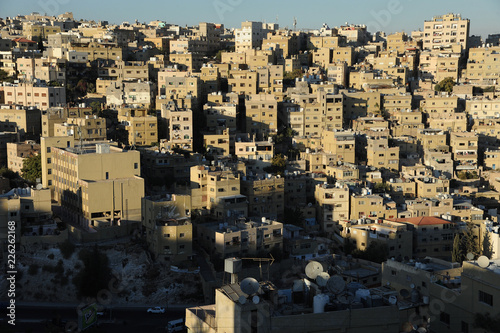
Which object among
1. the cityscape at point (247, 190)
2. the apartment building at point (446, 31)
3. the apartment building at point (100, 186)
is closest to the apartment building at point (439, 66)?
the cityscape at point (247, 190)

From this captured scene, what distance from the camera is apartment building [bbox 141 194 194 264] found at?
60.1ft

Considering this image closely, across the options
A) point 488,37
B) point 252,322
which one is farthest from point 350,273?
point 488,37

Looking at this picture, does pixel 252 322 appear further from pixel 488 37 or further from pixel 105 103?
pixel 488 37

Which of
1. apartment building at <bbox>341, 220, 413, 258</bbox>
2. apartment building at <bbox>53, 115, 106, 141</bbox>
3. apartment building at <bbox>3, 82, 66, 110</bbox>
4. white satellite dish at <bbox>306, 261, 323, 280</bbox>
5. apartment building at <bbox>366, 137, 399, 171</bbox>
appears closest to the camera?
white satellite dish at <bbox>306, 261, 323, 280</bbox>

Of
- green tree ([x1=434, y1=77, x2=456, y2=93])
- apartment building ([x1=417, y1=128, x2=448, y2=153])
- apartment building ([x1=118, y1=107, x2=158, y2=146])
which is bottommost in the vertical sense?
apartment building ([x1=417, y1=128, x2=448, y2=153])

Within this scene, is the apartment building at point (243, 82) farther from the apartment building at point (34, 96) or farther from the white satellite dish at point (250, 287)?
the white satellite dish at point (250, 287)

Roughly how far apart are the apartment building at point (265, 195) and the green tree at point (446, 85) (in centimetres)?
1481

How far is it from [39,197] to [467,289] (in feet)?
37.6

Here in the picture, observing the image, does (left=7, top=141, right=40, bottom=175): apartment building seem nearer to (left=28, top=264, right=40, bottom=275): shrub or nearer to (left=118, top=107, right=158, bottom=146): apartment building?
(left=118, top=107, right=158, bottom=146): apartment building

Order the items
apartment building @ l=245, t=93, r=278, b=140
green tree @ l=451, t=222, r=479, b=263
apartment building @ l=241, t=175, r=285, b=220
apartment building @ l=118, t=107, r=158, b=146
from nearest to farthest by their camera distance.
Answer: green tree @ l=451, t=222, r=479, b=263 → apartment building @ l=241, t=175, r=285, b=220 → apartment building @ l=118, t=107, r=158, b=146 → apartment building @ l=245, t=93, r=278, b=140

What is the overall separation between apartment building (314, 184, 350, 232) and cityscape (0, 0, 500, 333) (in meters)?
0.04

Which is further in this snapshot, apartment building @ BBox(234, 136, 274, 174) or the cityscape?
apartment building @ BBox(234, 136, 274, 174)

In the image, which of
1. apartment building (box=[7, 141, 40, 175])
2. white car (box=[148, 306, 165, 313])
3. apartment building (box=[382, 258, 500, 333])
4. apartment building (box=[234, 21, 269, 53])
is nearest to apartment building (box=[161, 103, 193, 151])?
apartment building (box=[7, 141, 40, 175])

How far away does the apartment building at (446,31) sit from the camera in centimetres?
4153
